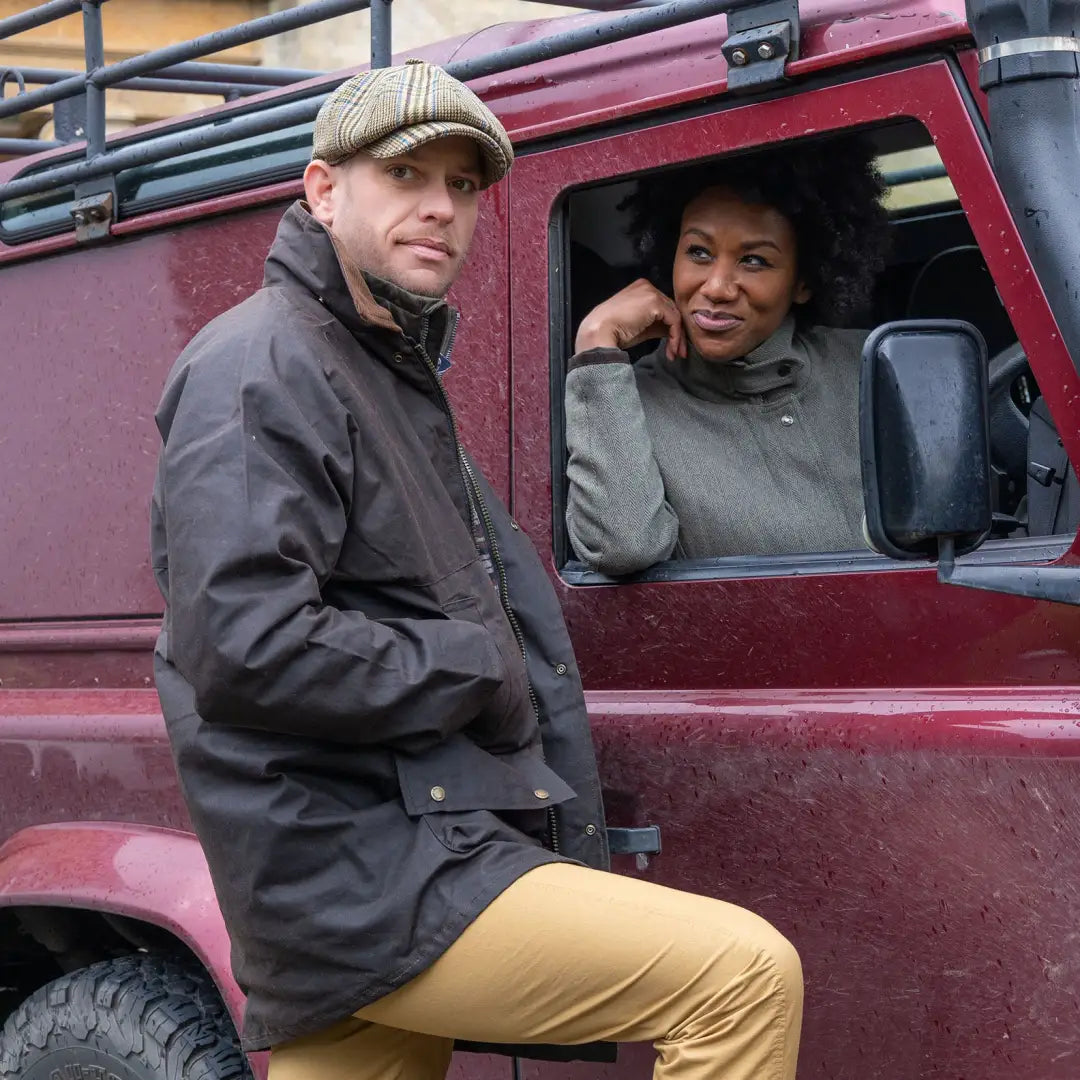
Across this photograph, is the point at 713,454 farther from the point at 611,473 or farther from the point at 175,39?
the point at 175,39

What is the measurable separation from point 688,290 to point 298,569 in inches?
40.1

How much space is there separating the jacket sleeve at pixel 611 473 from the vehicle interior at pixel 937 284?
127mm

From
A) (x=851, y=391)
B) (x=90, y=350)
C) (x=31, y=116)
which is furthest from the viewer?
(x=31, y=116)

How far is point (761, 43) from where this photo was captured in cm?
226

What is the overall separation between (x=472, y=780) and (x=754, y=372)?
913 millimetres

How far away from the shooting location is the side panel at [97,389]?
292cm

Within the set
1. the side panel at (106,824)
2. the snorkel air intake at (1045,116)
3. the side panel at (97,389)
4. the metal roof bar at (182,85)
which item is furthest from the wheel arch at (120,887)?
the metal roof bar at (182,85)

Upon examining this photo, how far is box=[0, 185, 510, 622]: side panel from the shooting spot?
115 inches

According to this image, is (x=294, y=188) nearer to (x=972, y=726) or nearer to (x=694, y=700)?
(x=694, y=700)

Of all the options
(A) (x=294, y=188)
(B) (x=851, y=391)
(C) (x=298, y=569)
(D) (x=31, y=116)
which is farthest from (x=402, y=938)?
(D) (x=31, y=116)

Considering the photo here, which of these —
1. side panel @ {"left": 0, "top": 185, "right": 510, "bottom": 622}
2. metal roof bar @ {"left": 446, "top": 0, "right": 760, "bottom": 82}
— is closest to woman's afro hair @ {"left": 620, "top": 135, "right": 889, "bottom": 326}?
metal roof bar @ {"left": 446, "top": 0, "right": 760, "bottom": 82}

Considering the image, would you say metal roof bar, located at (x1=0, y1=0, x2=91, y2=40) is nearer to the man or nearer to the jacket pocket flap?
the man

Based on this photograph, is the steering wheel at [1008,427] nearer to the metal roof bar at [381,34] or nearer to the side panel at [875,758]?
the side panel at [875,758]

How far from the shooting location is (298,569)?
75.0 inches
